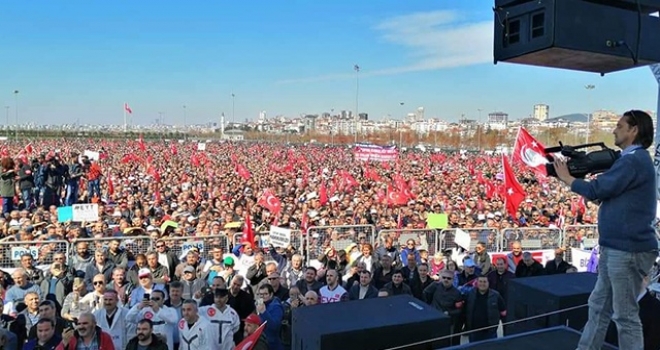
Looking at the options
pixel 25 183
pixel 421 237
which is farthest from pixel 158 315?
pixel 25 183

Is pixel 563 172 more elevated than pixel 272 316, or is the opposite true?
pixel 563 172

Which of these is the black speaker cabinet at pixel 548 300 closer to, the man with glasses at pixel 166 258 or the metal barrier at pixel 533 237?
the man with glasses at pixel 166 258

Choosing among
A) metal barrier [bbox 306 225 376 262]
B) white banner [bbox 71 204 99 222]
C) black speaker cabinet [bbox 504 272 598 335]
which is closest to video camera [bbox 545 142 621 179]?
black speaker cabinet [bbox 504 272 598 335]

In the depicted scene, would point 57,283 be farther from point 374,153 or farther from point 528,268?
point 374,153

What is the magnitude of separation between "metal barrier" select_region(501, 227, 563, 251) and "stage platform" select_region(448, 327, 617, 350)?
772cm

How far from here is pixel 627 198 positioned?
2.79 metres

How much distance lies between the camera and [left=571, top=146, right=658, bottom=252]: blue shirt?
8.91 ft

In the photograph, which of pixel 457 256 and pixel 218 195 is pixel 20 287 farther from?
pixel 218 195

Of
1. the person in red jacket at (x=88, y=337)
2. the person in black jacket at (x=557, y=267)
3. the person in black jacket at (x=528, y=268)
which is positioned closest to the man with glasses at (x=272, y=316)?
the person in red jacket at (x=88, y=337)

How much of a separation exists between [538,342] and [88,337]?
3.60 meters

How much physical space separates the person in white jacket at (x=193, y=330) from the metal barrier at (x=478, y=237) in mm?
6751

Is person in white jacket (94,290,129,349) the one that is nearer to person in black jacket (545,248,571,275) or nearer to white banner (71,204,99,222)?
person in black jacket (545,248,571,275)

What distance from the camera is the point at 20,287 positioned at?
20.7ft

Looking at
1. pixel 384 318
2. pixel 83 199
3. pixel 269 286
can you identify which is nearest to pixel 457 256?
pixel 269 286
